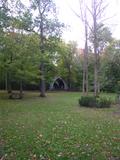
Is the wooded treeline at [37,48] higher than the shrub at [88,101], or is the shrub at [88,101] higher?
the wooded treeline at [37,48]

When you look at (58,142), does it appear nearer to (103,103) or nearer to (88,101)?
(103,103)

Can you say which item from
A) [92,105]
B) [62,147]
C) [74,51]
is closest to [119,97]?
[92,105]

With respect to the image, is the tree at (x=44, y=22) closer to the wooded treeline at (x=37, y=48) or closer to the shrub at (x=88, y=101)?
the wooded treeline at (x=37, y=48)

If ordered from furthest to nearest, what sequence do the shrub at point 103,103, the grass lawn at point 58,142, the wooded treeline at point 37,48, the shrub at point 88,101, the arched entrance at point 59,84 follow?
the arched entrance at point 59,84 < the wooded treeline at point 37,48 < the shrub at point 88,101 < the shrub at point 103,103 < the grass lawn at point 58,142

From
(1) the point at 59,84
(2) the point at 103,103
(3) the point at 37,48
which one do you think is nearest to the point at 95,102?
(2) the point at 103,103

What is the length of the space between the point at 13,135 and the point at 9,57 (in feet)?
61.0

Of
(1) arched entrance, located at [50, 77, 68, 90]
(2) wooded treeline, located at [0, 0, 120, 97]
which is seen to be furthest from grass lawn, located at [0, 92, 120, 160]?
(1) arched entrance, located at [50, 77, 68, 90]

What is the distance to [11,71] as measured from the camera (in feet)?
90.6

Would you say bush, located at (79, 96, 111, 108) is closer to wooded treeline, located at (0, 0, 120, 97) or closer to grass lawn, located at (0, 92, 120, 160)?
wooded treeline, located at (0, 0, 120, 97)

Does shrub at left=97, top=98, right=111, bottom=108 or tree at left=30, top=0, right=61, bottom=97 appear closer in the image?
shrub at left=97, top=98, right=111, bottom=108

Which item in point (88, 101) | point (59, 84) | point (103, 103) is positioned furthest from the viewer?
point (59, 84)

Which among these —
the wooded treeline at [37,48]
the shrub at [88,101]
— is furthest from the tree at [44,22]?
the shrub at [88,101]

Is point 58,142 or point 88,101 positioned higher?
point 88,101

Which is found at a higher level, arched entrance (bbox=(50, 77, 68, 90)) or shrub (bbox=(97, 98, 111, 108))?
arched entrance (bbox=(50, 77, 68, 90))
